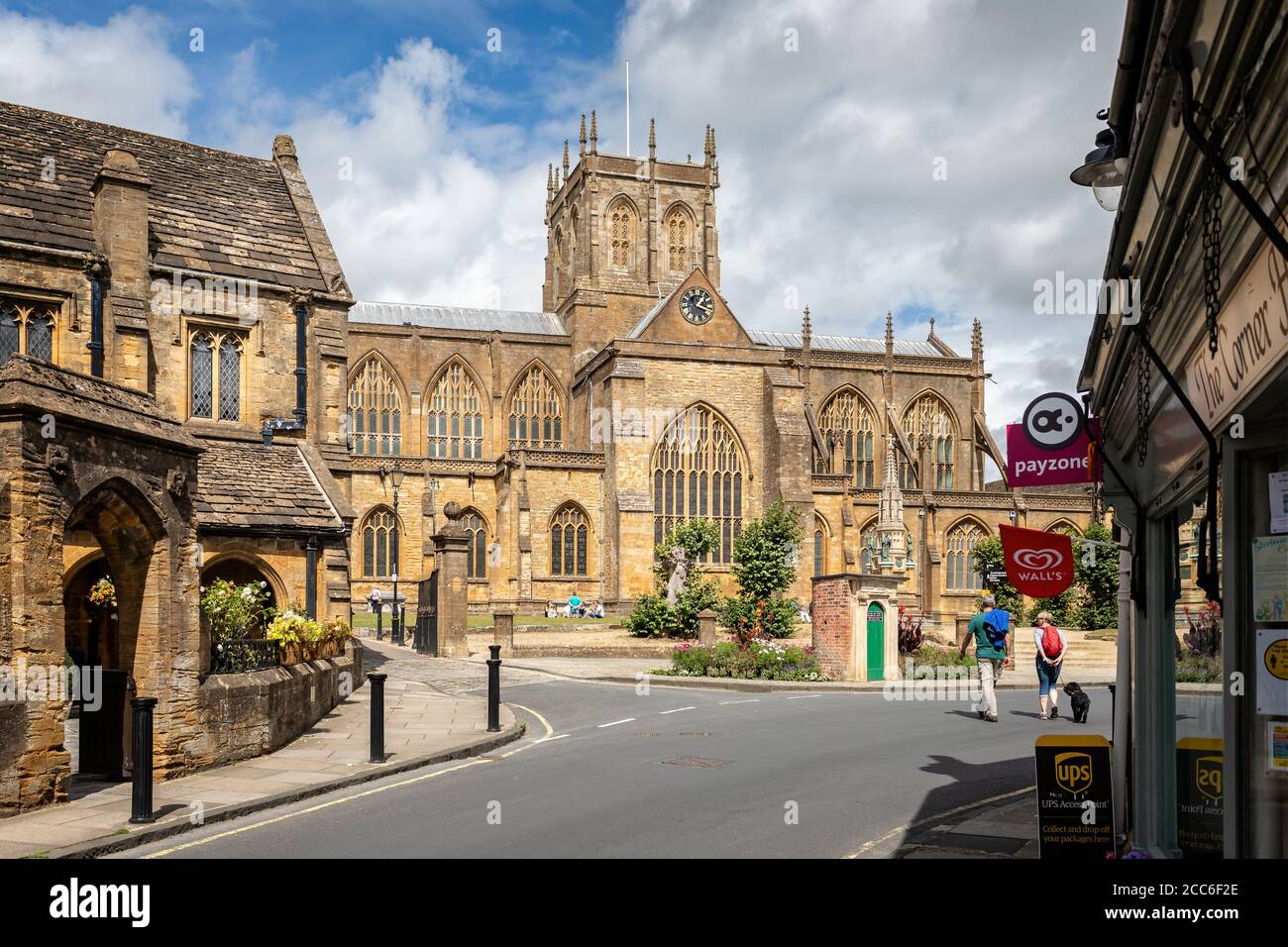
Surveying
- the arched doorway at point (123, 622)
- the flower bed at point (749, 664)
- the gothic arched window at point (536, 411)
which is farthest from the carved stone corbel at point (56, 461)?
the gothic arched window at point (536, 411)

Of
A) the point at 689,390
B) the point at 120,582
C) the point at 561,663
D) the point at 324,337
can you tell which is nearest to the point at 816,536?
the point at 689,390

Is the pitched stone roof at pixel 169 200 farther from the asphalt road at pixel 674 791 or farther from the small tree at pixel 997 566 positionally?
the small tree at pixel 997 566

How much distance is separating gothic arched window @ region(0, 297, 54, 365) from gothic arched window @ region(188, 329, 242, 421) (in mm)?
3143

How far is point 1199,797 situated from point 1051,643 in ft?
39.8

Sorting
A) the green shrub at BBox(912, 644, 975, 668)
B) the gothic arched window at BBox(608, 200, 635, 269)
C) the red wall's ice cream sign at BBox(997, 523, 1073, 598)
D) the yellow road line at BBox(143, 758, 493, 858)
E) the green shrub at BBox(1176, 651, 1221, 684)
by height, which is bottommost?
the green shrub at BBox(912, 644, 975, 668)

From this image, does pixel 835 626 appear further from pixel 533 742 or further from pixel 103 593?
pixel 103 593

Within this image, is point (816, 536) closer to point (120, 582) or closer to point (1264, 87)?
point (120, 582)

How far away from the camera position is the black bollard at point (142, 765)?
956cm

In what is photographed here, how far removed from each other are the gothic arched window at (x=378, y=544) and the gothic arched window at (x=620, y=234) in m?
23.5

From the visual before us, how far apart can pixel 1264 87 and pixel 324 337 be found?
24154 millimetres

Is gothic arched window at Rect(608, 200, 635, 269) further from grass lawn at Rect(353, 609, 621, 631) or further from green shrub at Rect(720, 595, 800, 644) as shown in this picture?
green shrub at Rect(720, 595, 800, 644)

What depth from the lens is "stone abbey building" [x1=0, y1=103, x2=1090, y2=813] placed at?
11.9 meters

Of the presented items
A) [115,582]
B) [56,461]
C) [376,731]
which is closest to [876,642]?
[376,731]

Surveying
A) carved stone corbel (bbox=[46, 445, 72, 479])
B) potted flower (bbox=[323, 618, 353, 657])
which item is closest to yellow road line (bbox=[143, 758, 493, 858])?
carved stone corbel (bbox=[46, 445, 72, 479])
